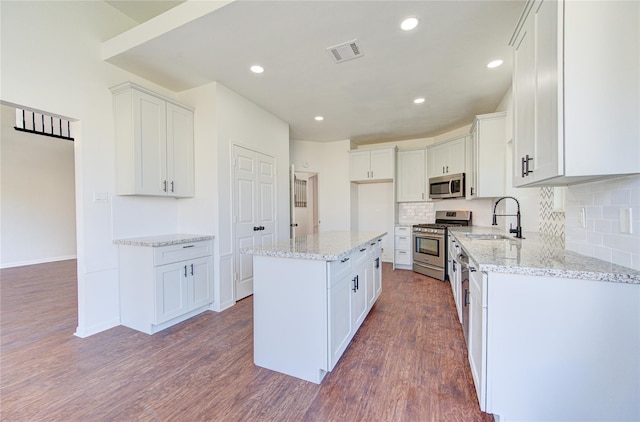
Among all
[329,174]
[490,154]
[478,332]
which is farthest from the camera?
[329,174]

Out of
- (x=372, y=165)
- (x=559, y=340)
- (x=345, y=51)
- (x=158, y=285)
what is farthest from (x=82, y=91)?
(x=372, y=165)

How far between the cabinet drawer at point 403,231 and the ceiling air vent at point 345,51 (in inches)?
130

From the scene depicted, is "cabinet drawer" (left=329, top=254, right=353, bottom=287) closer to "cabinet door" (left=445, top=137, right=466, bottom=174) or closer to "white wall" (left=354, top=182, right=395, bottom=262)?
"cabinet door" (left=445, top=137, right=466, bottom=174)

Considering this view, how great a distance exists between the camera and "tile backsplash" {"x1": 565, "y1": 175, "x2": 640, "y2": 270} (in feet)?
4.01

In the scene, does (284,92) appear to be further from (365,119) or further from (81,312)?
(81,312)

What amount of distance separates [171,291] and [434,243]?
3842 millimetres

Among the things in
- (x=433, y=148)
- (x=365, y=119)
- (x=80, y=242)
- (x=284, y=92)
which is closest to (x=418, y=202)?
(x=433, y=148)

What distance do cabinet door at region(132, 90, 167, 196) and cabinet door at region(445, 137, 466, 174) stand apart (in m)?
4.33

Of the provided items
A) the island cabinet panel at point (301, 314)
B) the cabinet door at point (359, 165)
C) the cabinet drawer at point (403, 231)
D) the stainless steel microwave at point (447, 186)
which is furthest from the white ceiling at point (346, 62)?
the cabinet drawer at point (403, 231)

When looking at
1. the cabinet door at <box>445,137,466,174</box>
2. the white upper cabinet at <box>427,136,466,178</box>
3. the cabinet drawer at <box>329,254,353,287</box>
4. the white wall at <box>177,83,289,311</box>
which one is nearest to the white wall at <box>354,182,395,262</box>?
the white upper cabinet at <box>427,136,466,178</box>

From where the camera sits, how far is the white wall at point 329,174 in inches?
217

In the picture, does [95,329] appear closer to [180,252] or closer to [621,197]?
[180,252]

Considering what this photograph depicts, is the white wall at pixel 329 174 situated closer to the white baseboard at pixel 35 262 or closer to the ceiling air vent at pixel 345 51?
the ceiling air vent at pixel 345 51

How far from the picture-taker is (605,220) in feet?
4.66
